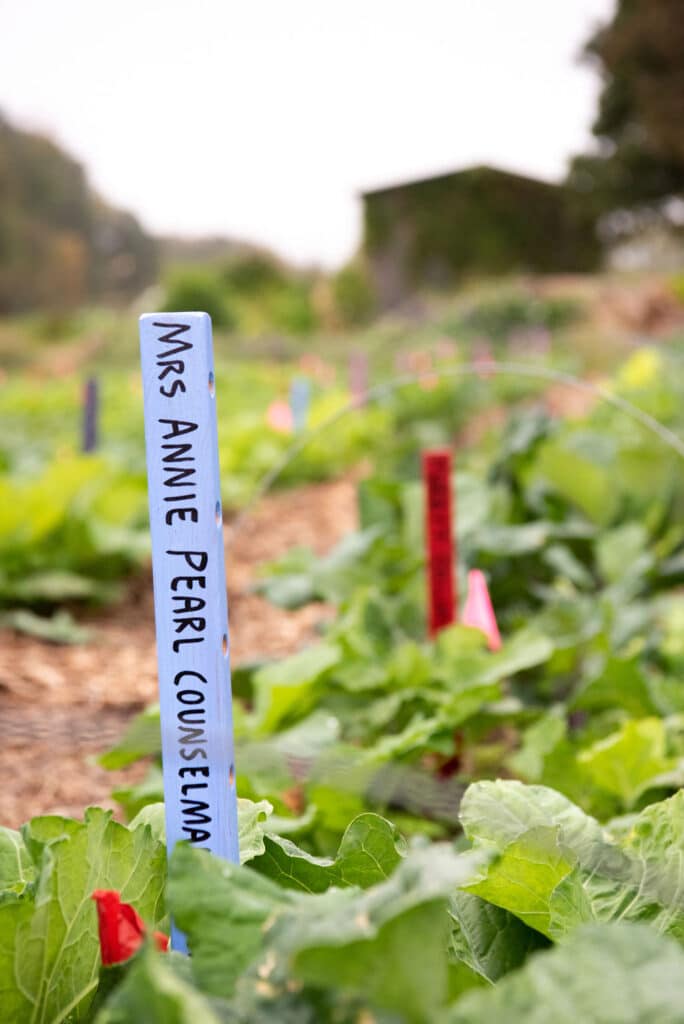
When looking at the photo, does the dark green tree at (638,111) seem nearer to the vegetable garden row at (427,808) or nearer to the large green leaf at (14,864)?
the vegetable garden row at (427,808)

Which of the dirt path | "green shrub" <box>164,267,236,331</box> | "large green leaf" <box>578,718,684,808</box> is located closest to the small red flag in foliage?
the dirt path

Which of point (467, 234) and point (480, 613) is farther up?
point (467, 234)

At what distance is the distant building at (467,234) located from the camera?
81.6 feet

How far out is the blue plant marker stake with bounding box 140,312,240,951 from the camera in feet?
2.58

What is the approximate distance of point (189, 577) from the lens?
2.65ft

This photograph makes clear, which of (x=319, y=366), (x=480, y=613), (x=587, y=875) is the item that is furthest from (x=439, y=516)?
(x=319, y=366)

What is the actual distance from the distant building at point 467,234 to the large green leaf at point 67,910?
975 inches

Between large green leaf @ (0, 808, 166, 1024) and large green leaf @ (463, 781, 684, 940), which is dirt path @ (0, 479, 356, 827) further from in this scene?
large green leaf @ (463, 781, 684, 940)

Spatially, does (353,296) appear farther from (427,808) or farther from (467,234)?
(427,808)

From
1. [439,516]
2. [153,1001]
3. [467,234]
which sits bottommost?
[153,1001]

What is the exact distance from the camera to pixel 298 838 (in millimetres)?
1548

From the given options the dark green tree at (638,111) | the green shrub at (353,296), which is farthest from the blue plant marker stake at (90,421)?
the green shrub at (353,296)

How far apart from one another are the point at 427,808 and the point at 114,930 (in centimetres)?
93

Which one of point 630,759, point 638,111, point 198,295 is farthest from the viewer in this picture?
point 198,295
